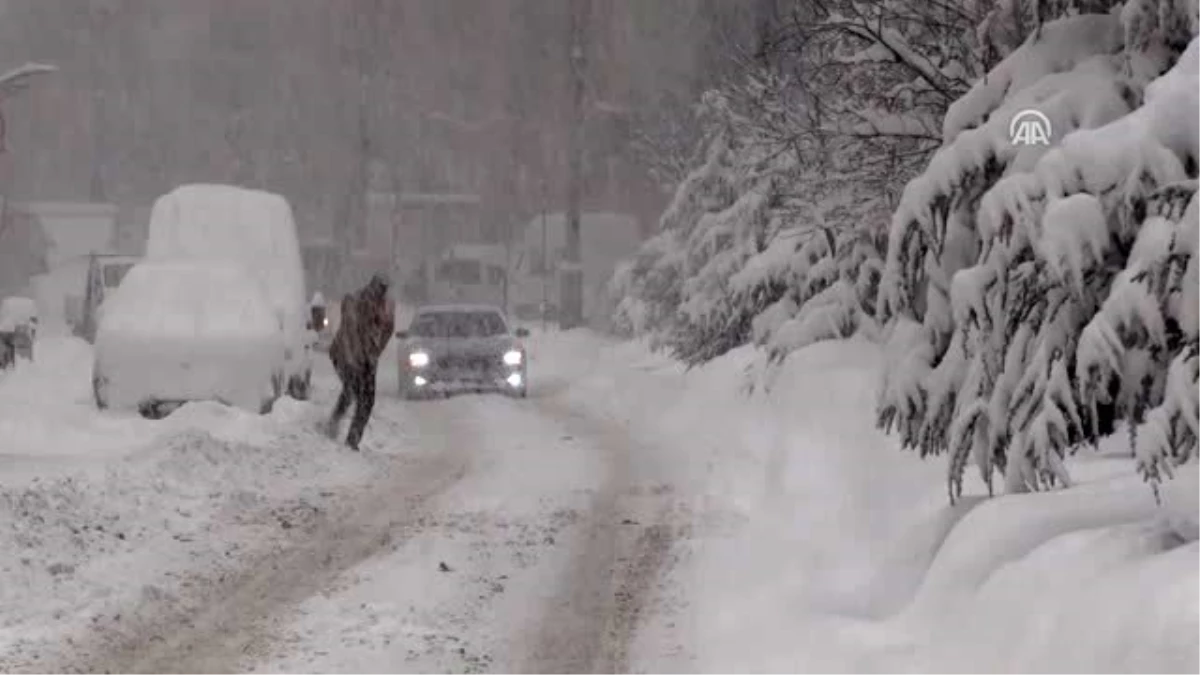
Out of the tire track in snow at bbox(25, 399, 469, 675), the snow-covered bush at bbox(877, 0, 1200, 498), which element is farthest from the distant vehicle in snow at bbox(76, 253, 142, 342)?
the snow-covered bush at bbox(877, 0, 1200, 498)

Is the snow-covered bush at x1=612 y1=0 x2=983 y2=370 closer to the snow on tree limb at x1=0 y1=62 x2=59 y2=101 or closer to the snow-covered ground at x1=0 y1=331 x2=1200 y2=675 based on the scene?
the snow-covered ground at x1=0 y1=331 x2=1200 y2=675

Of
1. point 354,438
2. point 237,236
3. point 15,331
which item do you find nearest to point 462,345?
point 237,236

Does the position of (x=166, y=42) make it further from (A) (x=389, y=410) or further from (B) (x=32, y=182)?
(A) (x=389, y=410)

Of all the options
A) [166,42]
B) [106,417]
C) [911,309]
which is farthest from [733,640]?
[166,42]

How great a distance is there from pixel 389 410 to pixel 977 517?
575 inches

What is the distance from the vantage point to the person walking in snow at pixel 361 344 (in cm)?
1582

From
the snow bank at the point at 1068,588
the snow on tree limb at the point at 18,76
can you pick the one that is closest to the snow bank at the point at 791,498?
the snow bank at the point at 1068,588

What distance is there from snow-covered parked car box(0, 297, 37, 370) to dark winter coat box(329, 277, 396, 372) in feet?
47.9

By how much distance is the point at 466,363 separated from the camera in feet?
80.6

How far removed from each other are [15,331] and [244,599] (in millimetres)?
23740

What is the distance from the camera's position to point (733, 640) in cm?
766

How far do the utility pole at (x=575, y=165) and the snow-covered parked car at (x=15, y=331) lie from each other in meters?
19.5

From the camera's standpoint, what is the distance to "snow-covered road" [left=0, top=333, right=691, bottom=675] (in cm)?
734

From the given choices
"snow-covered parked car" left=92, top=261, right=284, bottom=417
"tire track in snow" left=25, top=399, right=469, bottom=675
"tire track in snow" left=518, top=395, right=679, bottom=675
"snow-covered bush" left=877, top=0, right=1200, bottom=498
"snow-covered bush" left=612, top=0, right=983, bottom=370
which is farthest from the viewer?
"snow-covered parked car" left=92, top=261, right=284, bottom=417
